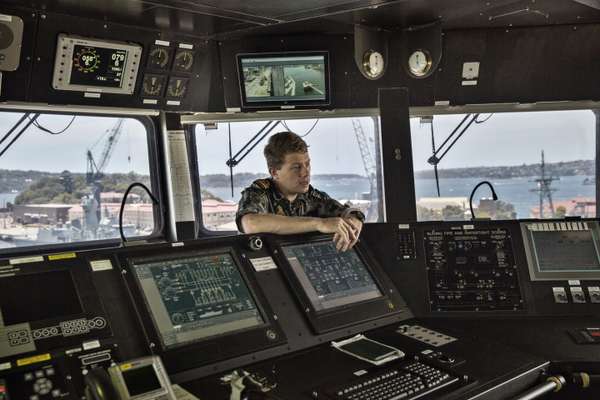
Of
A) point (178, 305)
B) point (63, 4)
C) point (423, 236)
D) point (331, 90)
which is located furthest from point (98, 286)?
point (331, 90)

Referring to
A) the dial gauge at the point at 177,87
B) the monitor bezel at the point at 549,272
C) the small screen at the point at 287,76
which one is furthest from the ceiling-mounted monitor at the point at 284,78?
the monitor bezel at the point at 549,272

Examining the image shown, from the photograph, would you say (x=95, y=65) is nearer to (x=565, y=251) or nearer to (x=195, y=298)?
(x=195, y=298)

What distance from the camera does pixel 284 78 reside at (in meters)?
3.39

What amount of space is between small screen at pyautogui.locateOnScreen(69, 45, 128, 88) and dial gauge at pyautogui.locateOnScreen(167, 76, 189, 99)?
1.04ft

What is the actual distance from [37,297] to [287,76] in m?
2.28

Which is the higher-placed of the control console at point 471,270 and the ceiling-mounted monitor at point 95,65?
the ceiling-mounted monitor at point 95,65

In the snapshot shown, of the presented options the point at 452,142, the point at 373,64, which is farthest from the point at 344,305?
the point at 452,142

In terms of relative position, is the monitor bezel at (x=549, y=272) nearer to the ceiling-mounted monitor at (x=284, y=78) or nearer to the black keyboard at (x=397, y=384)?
the black keyboard at (x=397, y=384)

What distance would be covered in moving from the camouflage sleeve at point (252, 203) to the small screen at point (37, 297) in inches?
34.7

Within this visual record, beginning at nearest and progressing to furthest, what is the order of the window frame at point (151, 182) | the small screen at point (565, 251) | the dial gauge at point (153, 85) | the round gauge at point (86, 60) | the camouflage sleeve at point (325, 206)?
the small screen at point (565, 251), the camouflage sleeve at point (325, 206), the round gauge at point (86, 60), the window frame at point (151, 182), the dial gauge at point (153, 85)

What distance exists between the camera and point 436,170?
3725 millimetres

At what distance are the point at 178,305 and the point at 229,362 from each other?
23 cm

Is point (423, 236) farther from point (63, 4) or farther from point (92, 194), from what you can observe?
point (92, 194)

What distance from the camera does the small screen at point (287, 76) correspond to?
11.1 feet
